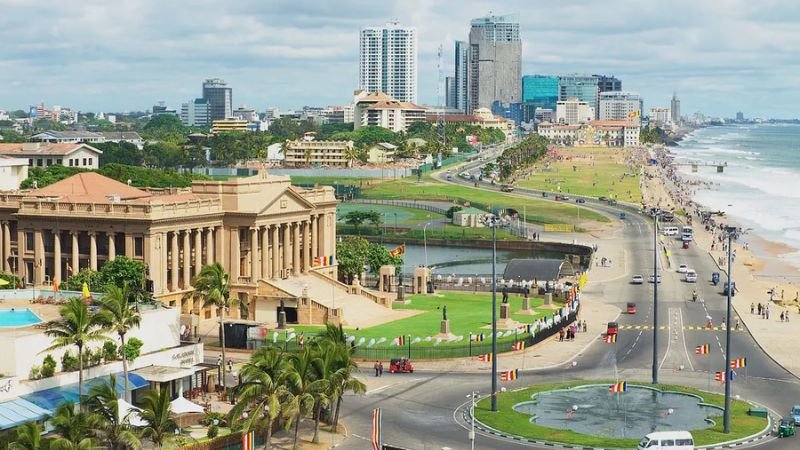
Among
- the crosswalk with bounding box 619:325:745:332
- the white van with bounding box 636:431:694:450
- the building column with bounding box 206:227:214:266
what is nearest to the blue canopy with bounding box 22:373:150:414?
the white van with bounding box 636:431:694:450

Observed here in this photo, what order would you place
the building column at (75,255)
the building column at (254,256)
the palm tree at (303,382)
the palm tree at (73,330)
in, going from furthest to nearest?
the building column at (254,256) → the building column at (75,255) → the palm tree at (73,330) → the palm tree at (303,382)

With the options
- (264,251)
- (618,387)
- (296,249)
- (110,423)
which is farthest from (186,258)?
(110,423)

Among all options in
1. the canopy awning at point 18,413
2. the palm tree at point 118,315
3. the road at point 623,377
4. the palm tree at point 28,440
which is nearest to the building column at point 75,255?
the road at point 623,377

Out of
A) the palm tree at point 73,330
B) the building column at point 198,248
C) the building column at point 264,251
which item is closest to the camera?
the palm tree at point 73,330

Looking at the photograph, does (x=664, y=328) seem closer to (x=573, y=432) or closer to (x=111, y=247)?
(x=573, y=432)

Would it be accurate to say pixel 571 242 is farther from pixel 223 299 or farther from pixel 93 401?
pixel 93 401

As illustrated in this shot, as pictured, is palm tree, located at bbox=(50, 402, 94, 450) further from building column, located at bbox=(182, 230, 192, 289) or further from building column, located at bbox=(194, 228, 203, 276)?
building column, located at bbox=(194, 228, 203, 276)

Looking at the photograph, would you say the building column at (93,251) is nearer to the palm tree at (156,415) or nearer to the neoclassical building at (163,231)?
the neoclassical building at (163,231)
